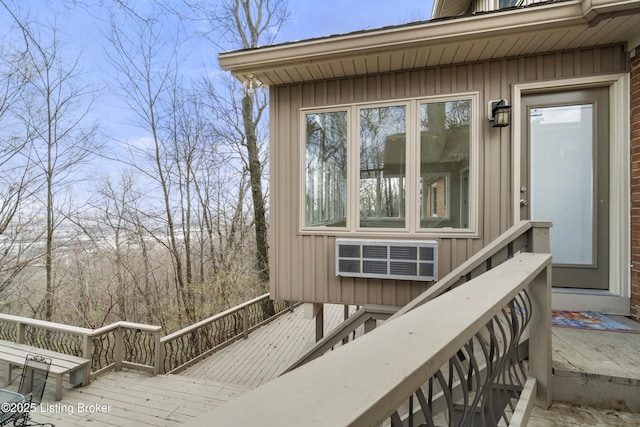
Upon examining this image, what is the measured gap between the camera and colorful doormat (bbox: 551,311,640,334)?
91.7 inches

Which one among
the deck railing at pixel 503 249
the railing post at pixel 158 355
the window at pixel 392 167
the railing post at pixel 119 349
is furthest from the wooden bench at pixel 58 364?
the deck railing at pixel 503 249

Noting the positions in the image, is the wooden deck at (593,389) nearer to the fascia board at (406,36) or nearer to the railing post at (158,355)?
the fascia board at (406,36)

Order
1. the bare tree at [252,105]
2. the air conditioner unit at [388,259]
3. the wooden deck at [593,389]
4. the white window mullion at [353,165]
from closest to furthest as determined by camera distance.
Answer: the wooden deck at [593,389] < the air conditioner unit at [388,259] < the white window mullion at [353,165] < the bare tree at [252,105]

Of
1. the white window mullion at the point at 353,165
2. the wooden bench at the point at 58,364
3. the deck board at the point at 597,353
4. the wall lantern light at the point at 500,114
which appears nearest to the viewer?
the deck board at the point at 597,353

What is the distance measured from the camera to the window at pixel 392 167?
316cm

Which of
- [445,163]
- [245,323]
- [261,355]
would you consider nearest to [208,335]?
[245,323]

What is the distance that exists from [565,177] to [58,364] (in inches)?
282

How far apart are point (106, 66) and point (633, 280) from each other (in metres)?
11.6

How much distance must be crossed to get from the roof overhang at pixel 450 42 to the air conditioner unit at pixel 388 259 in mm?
2004

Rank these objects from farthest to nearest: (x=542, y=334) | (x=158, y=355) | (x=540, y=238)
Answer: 1. (x=158, y=355)
2. (x=540, y=238)
3. (x=542, y=334)

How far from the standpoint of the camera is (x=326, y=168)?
3568 millimetres

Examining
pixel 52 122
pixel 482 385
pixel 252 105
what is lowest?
pixel 482 385

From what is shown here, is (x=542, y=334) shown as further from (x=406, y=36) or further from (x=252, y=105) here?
(x=252, y=105)

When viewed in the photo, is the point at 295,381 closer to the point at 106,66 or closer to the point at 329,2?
the point at 329,2
